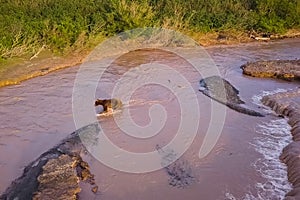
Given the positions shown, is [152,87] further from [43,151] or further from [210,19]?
[210,19]

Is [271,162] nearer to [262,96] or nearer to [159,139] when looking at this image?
[159,139]

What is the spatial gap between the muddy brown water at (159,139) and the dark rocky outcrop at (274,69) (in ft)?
1.36

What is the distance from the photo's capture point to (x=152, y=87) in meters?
14.2

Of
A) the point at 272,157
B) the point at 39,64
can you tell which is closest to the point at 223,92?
the point at 272,157

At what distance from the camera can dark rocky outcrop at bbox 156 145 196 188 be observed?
312 inches

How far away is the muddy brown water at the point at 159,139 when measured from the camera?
7785 mm

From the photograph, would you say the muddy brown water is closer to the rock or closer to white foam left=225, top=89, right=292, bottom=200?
white foam left=225, top=89, right=292, bottom=200

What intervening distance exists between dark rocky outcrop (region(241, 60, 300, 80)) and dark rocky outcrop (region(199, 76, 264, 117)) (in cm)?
170

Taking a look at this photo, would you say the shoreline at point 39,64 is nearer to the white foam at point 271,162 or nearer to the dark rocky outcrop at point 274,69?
the dark rocky outcrop at point 274,69

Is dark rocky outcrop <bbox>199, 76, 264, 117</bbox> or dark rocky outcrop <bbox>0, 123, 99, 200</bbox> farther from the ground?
dark rocky outcrop <bbox>0, 123, 99, 200</bbox>

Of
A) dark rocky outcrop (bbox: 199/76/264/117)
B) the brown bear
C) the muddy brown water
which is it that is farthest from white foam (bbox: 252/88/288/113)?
the brown bear

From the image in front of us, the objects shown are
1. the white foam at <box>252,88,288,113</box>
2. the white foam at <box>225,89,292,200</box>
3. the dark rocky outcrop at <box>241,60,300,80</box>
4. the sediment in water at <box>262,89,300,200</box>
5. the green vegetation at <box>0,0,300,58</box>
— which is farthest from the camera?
the green vegetation at <box>0,0,300,58</box>

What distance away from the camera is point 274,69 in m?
Answer: 15.8

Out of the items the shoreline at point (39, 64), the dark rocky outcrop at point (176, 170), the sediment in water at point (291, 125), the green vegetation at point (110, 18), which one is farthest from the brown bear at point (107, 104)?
the green vegetation at point (110, 18)
